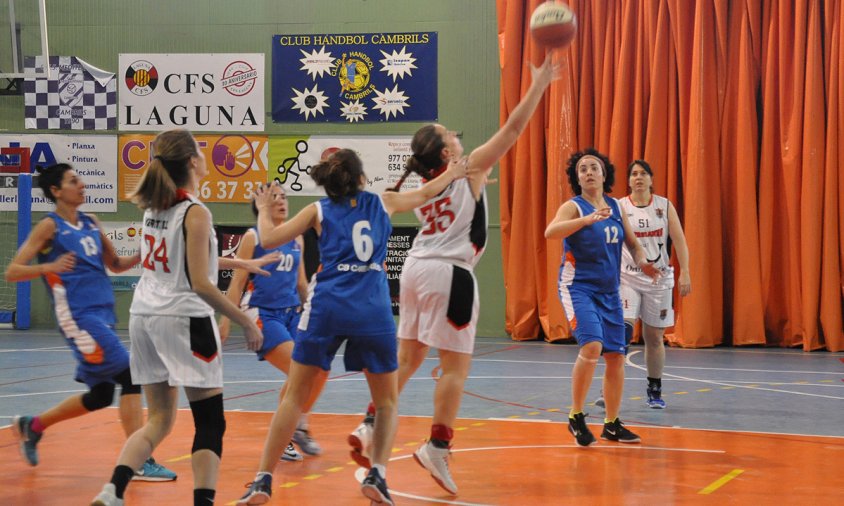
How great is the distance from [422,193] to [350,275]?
1.84ft

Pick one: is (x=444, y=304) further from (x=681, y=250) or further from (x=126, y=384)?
(x=681, y=250)

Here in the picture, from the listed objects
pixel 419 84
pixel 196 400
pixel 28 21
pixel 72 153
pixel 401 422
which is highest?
pixel 28 21

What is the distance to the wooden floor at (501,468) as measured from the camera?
15.5 feet

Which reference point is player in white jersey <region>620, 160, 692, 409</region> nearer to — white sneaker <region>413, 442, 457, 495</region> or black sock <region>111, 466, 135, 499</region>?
white sneaker <region>413, 442, 457, 495</region>

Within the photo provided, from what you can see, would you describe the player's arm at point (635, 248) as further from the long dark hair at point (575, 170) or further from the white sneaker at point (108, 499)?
the white sneaker at point (108, 499)

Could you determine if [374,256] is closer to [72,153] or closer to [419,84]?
[419,84]

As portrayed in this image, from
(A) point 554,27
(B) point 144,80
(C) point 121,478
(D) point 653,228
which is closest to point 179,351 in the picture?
(C) point 121,478

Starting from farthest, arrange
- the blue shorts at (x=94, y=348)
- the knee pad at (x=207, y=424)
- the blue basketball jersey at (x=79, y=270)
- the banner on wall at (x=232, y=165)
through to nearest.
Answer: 1. the banner on wall at (x=232, y=165)
2. the blue basketball jersey at (x=79, y=270)
3. the blue shorts at (x=94, y=348)
4. the knee pad at (x=207, y=424)

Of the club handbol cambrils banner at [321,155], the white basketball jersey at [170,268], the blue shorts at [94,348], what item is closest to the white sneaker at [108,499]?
the white basketball jersey at [170,268]

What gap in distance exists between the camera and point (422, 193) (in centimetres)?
453

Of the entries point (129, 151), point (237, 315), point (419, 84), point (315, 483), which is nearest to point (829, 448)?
point (315, 483)

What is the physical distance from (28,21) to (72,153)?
6.74 feet

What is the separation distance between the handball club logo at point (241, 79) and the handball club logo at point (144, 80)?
1.15m

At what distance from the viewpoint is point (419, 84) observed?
46.4 ft
